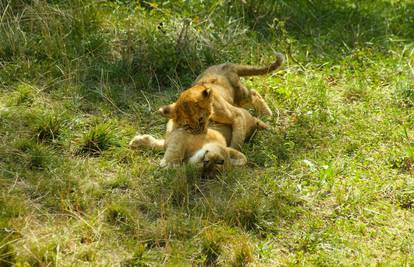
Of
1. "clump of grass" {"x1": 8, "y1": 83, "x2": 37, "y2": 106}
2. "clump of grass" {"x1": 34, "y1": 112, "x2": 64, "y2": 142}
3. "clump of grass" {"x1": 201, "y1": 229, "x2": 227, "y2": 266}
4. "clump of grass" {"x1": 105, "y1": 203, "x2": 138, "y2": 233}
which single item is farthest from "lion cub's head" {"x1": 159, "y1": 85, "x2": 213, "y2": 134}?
"clump of grass" {"x1": 8, "y1": 83, "x2": 37, "y2": 106}

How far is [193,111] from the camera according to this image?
23.1 ft

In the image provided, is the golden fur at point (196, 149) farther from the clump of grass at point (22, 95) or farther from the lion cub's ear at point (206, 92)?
the clump of grass at point (22, 95)

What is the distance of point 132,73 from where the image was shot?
8.78m

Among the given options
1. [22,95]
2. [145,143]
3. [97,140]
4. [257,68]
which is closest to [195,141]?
[145,143]

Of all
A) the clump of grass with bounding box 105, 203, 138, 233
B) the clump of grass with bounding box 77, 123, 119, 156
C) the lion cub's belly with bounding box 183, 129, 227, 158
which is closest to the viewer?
the clump of grass with bounding box 105, 203, 138, 233

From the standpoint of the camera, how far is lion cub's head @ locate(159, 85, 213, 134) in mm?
7062

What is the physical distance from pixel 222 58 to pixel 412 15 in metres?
3.80

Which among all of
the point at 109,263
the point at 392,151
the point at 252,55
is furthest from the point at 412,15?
the point at 109,263

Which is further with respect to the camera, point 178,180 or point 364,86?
point 364,86

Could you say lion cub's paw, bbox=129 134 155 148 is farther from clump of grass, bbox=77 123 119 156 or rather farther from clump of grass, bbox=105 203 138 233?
clump of grass, bbox=105 203 138 233

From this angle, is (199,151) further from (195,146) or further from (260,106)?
(260,106)

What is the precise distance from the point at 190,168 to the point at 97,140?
3.91ft

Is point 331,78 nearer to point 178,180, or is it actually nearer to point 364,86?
point 364,86

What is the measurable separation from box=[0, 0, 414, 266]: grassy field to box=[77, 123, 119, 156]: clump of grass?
2cm
